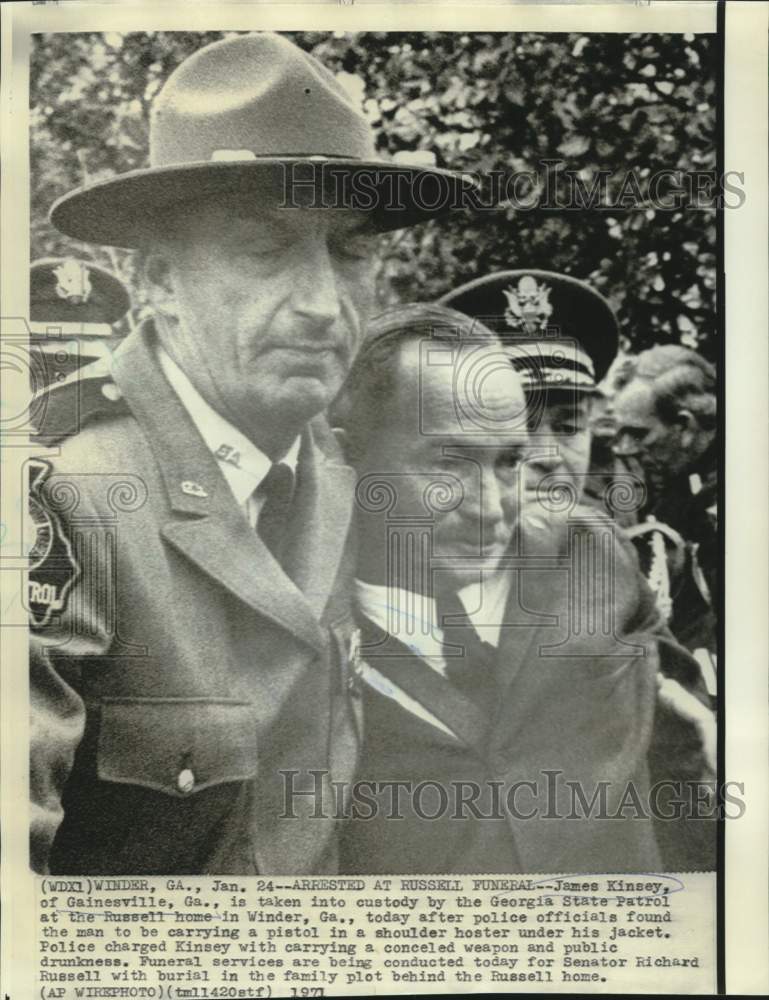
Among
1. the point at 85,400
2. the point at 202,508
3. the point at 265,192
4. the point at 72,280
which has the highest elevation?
the point at 265,192

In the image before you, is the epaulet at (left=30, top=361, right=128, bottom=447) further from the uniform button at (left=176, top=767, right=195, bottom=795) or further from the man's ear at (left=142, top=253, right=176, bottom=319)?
the uniform button at (left=176, top=767, right=195, bottom=795)

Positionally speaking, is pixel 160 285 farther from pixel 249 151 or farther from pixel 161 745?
pixel 161 745

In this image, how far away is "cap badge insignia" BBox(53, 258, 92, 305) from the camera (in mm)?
2240

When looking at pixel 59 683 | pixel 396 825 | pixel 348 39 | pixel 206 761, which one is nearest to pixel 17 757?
pixel 59 683

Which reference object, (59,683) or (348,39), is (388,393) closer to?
(348,39)

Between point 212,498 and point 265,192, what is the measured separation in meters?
0.74

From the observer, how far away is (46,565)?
88.0 inches

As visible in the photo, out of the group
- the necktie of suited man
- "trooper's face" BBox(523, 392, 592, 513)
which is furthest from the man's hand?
"trooper's face" BBox(523, 392, 592, 513)

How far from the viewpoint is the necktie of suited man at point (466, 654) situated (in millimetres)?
Answer: 2236

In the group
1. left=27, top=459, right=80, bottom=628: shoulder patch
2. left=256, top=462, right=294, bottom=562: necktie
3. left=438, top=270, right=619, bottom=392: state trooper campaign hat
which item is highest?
left=438, top=270, right=619, bottom=392: state trooper campaign hat

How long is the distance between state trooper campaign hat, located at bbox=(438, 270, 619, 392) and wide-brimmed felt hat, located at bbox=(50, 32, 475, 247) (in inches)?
12.5

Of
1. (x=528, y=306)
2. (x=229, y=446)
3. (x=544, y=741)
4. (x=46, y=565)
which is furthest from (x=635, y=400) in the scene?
(x=46, y=565)

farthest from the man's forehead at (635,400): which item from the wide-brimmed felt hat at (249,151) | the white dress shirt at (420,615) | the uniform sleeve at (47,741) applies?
the uniform sleeve at (47,741)

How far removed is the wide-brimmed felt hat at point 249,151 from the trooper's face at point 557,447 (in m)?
0.60
